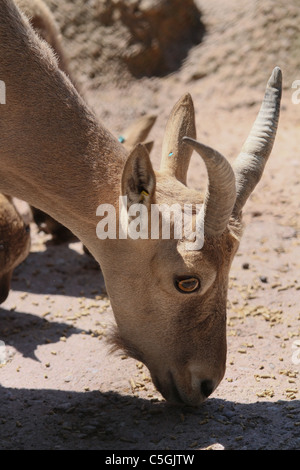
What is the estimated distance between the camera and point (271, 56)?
1292cm

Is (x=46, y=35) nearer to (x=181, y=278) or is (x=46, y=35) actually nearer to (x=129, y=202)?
(x=129, y=202)

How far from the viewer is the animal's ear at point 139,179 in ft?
15.1

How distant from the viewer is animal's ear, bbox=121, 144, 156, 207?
4591 millimetres

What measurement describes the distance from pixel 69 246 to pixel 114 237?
4.16 meters

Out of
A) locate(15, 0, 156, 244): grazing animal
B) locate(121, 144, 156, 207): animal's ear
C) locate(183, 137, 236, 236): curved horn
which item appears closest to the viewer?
locate(183, 137, 236, 236): curved horn

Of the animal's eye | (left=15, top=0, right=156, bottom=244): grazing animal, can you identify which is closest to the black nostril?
the animal's eye

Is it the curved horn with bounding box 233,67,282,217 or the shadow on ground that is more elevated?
the curved horn with bounding box 233,67,282,217

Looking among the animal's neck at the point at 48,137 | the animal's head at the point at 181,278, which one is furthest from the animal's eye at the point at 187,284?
the animal's neck at the point at 48,137

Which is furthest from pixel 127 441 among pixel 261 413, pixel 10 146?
pixel 10 146

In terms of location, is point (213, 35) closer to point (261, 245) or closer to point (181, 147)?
point (261, 245)

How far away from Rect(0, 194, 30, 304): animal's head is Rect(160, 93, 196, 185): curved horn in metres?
2.01

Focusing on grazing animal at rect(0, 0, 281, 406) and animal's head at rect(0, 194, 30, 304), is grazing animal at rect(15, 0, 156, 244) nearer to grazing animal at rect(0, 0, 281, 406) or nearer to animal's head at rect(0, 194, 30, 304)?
animal's head at rect(0, 194, 30, 304)

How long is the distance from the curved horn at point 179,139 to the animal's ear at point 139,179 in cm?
89

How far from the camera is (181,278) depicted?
15.9 feet
